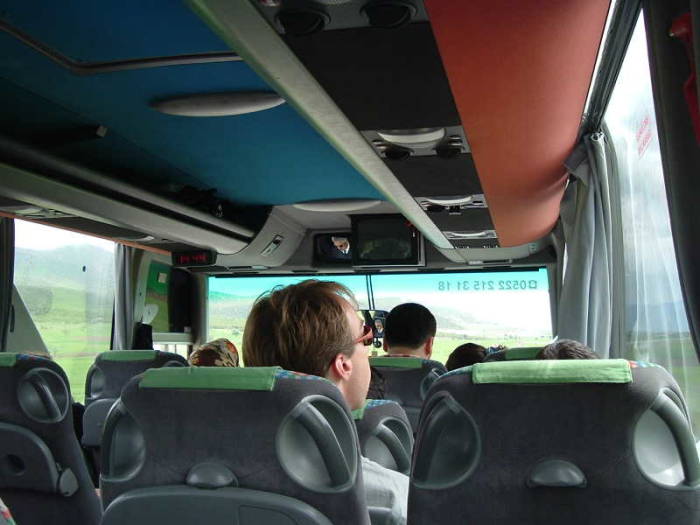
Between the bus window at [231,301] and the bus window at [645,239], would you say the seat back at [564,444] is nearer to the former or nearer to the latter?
the bus window at [645,239]

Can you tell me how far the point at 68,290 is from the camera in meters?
7.56

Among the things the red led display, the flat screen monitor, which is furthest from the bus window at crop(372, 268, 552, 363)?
the red led display

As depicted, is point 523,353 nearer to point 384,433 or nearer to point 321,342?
point 384,433

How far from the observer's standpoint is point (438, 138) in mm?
3650

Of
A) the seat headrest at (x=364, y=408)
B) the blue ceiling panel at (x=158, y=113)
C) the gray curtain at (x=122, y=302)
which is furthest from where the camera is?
the gray curtain at (x=122, y=302)

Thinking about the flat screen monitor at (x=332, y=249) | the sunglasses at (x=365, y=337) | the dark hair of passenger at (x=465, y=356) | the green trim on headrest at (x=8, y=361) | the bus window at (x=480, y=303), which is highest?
the flat screen monitor at (x=332, y=249)

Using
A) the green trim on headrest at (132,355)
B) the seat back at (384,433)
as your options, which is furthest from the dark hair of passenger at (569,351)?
the green trim on headrest at (132,355)

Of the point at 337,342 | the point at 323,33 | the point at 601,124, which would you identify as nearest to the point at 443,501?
the point at 337,342

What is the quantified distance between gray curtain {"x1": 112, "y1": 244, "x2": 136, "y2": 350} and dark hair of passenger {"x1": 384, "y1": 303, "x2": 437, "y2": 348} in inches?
183

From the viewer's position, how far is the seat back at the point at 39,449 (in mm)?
2971

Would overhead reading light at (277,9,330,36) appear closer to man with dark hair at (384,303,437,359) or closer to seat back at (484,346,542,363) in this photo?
seat back at (484,346,542,363)

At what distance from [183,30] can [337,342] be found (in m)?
1.99

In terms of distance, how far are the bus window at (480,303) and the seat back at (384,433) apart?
20.7 ft

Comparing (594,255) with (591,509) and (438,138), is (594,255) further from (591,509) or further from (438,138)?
(591,509)
